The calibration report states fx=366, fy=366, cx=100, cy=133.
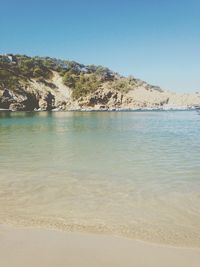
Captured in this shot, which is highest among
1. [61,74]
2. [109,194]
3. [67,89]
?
[61,74]

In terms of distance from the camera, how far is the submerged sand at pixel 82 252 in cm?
472

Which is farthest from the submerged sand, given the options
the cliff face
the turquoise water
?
the cliff face

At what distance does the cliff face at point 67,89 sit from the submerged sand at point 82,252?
3676 inches

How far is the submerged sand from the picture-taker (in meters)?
4.72

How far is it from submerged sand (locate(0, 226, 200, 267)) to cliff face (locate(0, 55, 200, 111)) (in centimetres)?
9336

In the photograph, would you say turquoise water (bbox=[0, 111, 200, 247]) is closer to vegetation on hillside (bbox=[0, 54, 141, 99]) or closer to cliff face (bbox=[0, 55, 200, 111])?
cliff face (bbox=[0, 55, 200, 111])

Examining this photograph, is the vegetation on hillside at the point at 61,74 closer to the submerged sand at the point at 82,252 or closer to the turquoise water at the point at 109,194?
the turquoise water at the point at 109,194

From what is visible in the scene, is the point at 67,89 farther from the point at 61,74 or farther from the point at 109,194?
the point at 109,194

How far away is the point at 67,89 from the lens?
392ft

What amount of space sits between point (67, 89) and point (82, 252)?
115861 mm

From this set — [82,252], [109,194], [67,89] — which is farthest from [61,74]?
[82,252]

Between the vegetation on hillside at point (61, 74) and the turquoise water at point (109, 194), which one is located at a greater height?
the vegetation on hillside at point (61, 74)

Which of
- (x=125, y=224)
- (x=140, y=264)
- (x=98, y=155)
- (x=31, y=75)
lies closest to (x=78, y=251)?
(x=140, y=264)

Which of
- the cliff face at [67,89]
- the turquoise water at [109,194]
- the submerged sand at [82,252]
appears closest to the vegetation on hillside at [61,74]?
the cliff face at [67,89]
